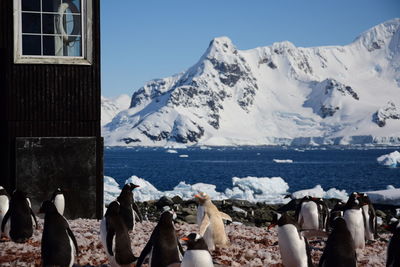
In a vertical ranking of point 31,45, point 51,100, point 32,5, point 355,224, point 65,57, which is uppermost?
point 32,5

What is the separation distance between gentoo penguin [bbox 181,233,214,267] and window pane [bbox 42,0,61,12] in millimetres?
9441

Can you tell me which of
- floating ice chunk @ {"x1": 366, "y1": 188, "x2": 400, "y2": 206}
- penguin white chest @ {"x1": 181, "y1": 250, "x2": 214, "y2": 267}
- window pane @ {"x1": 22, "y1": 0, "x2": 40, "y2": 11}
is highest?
window pane @ {"x1": 22, "y1": 0, "x2": 40, "y2": 11}

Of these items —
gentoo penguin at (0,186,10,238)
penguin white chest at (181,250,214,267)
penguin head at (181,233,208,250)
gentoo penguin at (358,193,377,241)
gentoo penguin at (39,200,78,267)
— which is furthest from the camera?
gentoo penguin at (358,193,377,241)

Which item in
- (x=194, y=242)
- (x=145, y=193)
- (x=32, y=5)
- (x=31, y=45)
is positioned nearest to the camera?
(x=194, y=242)

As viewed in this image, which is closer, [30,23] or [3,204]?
[3,204]

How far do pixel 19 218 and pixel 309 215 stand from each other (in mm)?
6873

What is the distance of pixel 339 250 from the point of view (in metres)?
8.84

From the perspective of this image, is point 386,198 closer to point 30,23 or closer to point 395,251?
point 30,23

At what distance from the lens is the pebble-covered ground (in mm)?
10453

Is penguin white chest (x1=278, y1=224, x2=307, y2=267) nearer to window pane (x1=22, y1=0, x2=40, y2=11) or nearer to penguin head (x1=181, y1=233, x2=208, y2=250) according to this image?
penguin head (x1=181, y1=233, x2=208, y2=250)

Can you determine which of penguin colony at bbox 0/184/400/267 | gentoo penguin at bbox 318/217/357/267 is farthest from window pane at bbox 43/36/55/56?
gentoo penguin at bbox 318/217/357/267

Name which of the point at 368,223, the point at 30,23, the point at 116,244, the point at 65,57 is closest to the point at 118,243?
the point at 116,244

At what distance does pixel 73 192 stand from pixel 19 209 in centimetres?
434

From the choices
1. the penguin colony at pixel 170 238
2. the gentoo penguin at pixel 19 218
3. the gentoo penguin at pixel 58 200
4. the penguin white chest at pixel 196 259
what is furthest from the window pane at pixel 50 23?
the penguin white chest at pixel 196 259
